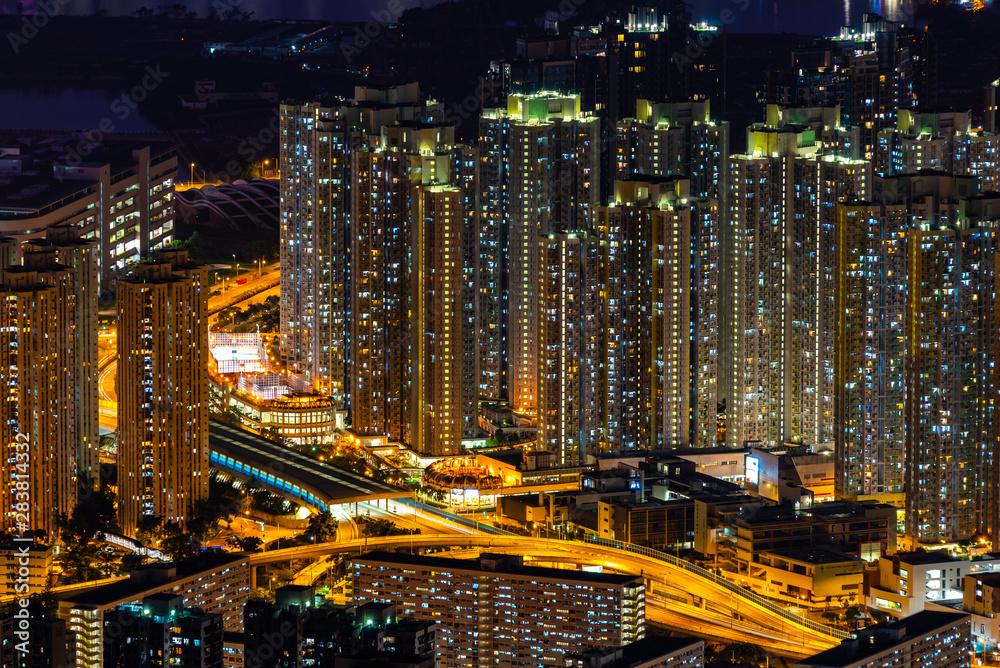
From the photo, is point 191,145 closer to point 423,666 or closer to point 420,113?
point 420,113

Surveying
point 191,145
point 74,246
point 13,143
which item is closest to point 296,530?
point 74,246

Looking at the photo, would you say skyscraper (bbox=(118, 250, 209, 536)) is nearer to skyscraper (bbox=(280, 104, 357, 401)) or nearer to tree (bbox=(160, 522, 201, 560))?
tree (bbox=(160, 522, 201, 560))

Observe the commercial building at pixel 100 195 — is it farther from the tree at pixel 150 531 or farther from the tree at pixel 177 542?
the tree at pixel 177 542

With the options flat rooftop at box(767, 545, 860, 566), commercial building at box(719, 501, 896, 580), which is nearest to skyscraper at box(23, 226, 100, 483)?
commercial building at box(719, 501, 896, 580)

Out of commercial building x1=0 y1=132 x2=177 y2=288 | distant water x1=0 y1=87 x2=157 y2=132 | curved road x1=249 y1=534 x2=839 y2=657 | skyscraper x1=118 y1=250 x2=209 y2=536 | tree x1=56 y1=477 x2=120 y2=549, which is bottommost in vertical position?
curved road x1=249 y1=534 x2=839 y2=657

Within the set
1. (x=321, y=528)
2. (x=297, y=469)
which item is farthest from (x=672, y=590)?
(x=297, y=469)

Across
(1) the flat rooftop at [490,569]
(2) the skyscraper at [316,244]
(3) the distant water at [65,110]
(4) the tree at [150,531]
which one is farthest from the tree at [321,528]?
(3) the distant water at [65,110]
